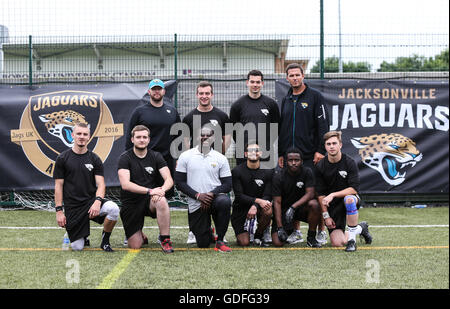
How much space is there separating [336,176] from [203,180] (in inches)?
59.4

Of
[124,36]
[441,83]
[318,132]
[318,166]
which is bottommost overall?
[318,166]

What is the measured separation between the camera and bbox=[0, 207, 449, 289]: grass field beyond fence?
3934 mm

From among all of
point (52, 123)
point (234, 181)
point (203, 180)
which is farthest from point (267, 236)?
point (52, 123)

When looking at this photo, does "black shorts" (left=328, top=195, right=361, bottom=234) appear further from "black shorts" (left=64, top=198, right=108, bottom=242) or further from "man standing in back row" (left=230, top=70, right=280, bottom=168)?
"black shorts" (left=64, top=198, right=108, bottom=242)

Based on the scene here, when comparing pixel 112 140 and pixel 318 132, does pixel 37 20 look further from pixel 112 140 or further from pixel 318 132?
pixel 318 132

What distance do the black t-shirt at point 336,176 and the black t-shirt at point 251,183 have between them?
1.87 ft

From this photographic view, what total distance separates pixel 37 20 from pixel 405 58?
6957 mm

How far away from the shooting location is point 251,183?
5.75m

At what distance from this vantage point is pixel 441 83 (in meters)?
9.19

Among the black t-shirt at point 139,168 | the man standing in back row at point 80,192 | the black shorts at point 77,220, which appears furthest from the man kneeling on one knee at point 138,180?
the black shorts at point 77,220

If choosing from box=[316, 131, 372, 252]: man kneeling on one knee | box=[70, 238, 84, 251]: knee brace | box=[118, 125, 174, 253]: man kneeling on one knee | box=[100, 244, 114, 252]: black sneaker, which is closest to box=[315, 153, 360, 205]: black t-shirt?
box=[316, 131, 372, 252]: man kneeling on one knee

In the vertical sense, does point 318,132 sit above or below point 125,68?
below
